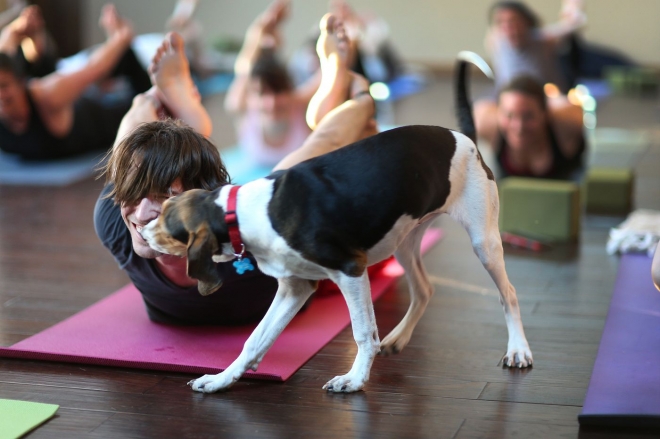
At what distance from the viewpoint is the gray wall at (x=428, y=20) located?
9.84 metres

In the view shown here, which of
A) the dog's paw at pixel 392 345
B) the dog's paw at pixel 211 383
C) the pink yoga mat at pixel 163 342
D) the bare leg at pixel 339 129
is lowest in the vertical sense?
the dog's paw at pixel 392 345

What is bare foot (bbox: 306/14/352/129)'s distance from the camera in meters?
2.92

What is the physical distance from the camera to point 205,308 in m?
2.54

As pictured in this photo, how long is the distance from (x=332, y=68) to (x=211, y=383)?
4.29 feet

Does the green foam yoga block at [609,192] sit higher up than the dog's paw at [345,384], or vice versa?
the dog's paw at [345,384]

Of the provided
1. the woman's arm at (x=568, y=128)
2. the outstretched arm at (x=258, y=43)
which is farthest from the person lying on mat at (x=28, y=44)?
the woman's arm at (x=568, y=128)

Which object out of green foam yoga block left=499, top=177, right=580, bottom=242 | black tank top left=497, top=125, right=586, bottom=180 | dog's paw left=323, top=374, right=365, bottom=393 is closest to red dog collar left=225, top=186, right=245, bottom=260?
dog's paw left=323, top=374, right=365, bottom=393

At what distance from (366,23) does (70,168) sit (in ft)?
16.9

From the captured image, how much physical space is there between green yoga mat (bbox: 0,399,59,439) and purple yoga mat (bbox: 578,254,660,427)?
50.5 inches

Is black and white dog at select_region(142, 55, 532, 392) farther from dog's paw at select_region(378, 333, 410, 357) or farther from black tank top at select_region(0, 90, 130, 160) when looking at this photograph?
black tank top at select_region(0, 90, 130, 160)

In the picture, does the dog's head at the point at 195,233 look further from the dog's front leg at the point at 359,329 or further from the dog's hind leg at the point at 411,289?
the dog's hind leg at the point at 411,289

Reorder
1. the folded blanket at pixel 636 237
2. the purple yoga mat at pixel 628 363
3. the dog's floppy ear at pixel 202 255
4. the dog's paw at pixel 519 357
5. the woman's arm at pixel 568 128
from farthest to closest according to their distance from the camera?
the woman's arm at pixel 568 128 → the folded blanket at pixel 636 237 → the dog's paw at pixel 519 357 → the purple yoga mat at pixel 628 363 → the dog's floppy ear at pixel 202 255

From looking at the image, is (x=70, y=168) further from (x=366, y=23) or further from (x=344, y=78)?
(x=366, y=23)

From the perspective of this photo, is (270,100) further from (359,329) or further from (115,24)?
(359,329)
